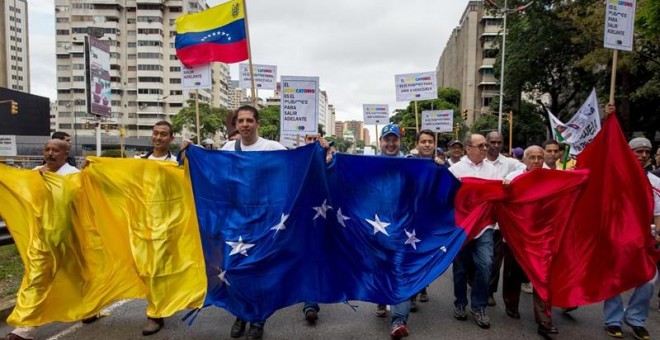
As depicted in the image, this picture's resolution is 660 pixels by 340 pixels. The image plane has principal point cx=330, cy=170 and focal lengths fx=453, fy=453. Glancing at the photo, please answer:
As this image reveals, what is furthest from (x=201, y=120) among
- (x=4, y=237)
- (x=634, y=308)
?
(x=634, y=308)

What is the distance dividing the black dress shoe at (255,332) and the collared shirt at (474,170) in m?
2.41

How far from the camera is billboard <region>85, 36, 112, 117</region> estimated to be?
13.0m

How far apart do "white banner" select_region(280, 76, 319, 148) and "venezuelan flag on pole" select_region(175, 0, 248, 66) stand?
3.15ft

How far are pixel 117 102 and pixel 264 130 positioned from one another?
28.8 meters

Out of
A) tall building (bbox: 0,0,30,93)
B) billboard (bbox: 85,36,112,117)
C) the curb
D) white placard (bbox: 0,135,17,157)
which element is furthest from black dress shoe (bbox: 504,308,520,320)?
tall building (bbox: 0,0,30,93)

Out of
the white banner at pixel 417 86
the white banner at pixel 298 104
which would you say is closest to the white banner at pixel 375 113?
the white banner at pixel 417 86

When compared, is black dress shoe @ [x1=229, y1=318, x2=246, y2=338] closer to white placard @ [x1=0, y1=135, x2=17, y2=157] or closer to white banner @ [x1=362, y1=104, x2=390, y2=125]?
white banner @ [x1=362, y1=104, x2=390, y2=125]

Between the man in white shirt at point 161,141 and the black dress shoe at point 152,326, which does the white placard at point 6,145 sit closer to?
the man in white shirt at point 161,141

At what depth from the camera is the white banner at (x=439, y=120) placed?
1334cm

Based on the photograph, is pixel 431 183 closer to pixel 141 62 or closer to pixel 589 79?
pixel 589 79

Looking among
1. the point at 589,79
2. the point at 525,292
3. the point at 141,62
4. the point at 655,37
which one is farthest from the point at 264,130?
the point at 525,292

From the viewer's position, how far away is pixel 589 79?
99.7 feet

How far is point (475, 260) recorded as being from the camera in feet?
14.4

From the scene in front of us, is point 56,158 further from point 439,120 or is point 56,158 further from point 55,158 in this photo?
point 439,120
